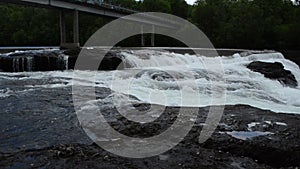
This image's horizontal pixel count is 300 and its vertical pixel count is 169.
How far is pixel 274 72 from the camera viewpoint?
17.1 m

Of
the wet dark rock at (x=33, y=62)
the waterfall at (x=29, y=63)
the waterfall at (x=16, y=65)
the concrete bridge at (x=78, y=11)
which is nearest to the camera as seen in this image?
the waterfall at (x=16, y=65)

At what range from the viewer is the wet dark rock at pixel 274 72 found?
16469 mm

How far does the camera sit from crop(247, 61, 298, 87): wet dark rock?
16469mm

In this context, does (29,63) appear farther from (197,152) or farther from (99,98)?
(197,152)

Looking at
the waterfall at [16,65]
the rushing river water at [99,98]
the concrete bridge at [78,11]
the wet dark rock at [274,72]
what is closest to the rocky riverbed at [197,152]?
the rushing river water at [99,98]

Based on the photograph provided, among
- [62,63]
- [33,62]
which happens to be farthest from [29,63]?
[62,63]

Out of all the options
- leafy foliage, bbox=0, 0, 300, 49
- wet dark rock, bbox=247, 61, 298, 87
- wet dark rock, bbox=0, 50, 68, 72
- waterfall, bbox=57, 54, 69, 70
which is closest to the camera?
wet dark rock, bbox=247, 61, 298, 87

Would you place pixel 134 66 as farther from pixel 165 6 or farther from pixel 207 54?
pixel 165 6

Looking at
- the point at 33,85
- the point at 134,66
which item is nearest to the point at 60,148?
the point at 33,85

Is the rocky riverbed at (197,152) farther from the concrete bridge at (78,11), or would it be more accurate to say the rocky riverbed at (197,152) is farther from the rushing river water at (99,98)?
the concrete bridge at (78,11)

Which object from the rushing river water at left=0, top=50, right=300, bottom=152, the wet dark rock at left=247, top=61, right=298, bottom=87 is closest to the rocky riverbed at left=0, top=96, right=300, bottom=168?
the rushing river water at left=0, top=50, right=300, bottom=152

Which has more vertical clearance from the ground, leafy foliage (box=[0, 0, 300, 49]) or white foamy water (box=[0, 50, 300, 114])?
leafy foliage (box=[0, 0, 300, 49])

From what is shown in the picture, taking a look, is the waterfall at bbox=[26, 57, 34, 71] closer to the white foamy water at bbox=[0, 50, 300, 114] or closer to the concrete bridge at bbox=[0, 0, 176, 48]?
the white foamy water at bbox=[0, 50, 300, 114]

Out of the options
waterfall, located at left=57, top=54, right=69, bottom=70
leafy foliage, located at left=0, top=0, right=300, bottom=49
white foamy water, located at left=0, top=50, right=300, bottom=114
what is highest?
leafy foliage, located at left=0, top=0, right=300, bottom=49
